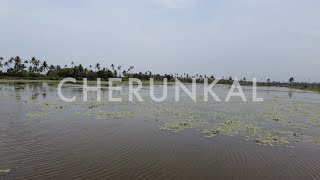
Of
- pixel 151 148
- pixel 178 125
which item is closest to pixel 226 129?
pixel 178 125

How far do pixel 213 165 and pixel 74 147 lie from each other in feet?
16.0

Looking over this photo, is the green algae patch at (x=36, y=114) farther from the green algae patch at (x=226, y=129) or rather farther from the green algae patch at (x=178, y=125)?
the green algae patch at (x=226, y=129)

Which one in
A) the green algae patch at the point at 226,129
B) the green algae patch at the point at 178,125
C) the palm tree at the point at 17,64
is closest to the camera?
the green algae patch at the point at 226,129

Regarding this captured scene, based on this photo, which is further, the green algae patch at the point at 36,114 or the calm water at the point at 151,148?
the green algae patch at the point at 36,114

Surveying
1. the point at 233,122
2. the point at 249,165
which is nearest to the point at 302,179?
the point at 249,165

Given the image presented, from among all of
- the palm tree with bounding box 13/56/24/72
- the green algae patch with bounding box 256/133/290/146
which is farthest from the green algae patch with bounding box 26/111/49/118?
the palm tree with bounding box 13/56/24/72

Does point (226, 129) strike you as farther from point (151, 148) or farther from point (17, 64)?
point (17, 64)

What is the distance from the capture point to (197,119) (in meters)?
18.0

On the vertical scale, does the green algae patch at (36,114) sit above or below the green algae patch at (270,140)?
above

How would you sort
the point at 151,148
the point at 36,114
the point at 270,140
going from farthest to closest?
the point at 36,114 < the point at 270,140 < the point at 151,148

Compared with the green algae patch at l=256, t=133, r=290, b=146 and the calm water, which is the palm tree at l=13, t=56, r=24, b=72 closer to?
the calm water

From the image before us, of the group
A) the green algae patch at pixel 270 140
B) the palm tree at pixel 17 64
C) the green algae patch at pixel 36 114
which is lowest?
the green algae patch at pixel 270 140

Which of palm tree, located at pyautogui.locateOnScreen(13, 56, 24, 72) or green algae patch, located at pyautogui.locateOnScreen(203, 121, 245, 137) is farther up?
palm tree, located at pyautogui.locateOnScreen(13, 56, 24, 72)

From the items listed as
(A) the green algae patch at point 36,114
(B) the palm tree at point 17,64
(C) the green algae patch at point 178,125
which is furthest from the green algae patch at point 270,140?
(B) the palm tree at point 17,64
